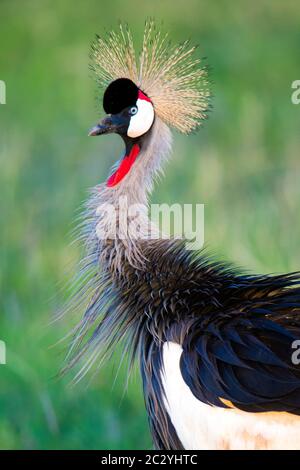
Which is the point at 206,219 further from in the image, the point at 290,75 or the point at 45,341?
the point at 290,75

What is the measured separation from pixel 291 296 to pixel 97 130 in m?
0.62

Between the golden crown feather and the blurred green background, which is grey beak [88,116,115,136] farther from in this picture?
the blurred green background

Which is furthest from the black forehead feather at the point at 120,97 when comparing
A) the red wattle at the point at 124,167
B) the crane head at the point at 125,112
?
the red wattle at the point at 124,167

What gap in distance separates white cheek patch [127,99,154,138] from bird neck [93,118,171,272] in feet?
0.07

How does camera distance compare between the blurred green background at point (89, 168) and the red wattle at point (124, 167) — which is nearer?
the red wattle at point (124, 167)

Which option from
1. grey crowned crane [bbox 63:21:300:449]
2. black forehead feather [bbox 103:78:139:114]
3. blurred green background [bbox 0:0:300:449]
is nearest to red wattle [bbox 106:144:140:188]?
grey crowned crane [bbox 63:21:300:449]

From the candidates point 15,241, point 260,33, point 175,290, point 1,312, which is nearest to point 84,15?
point 260,33

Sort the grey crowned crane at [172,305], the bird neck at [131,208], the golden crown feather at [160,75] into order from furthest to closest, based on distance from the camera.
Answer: the golden crown feather at [160,75]
the bird neck at [131,208]
the grey crowned crane at [172,305]

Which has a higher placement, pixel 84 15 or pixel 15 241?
pixel 84 15

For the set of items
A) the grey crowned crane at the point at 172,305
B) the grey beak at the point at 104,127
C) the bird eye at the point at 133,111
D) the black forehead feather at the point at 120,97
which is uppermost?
the black forehead feather at the point at 120,97

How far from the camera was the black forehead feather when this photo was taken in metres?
2.39

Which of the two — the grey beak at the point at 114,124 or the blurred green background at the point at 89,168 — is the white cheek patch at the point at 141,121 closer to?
the grey beak at the point at 114,124

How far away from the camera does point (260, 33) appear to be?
200 inches

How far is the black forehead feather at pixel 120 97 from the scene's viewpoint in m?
2.39
